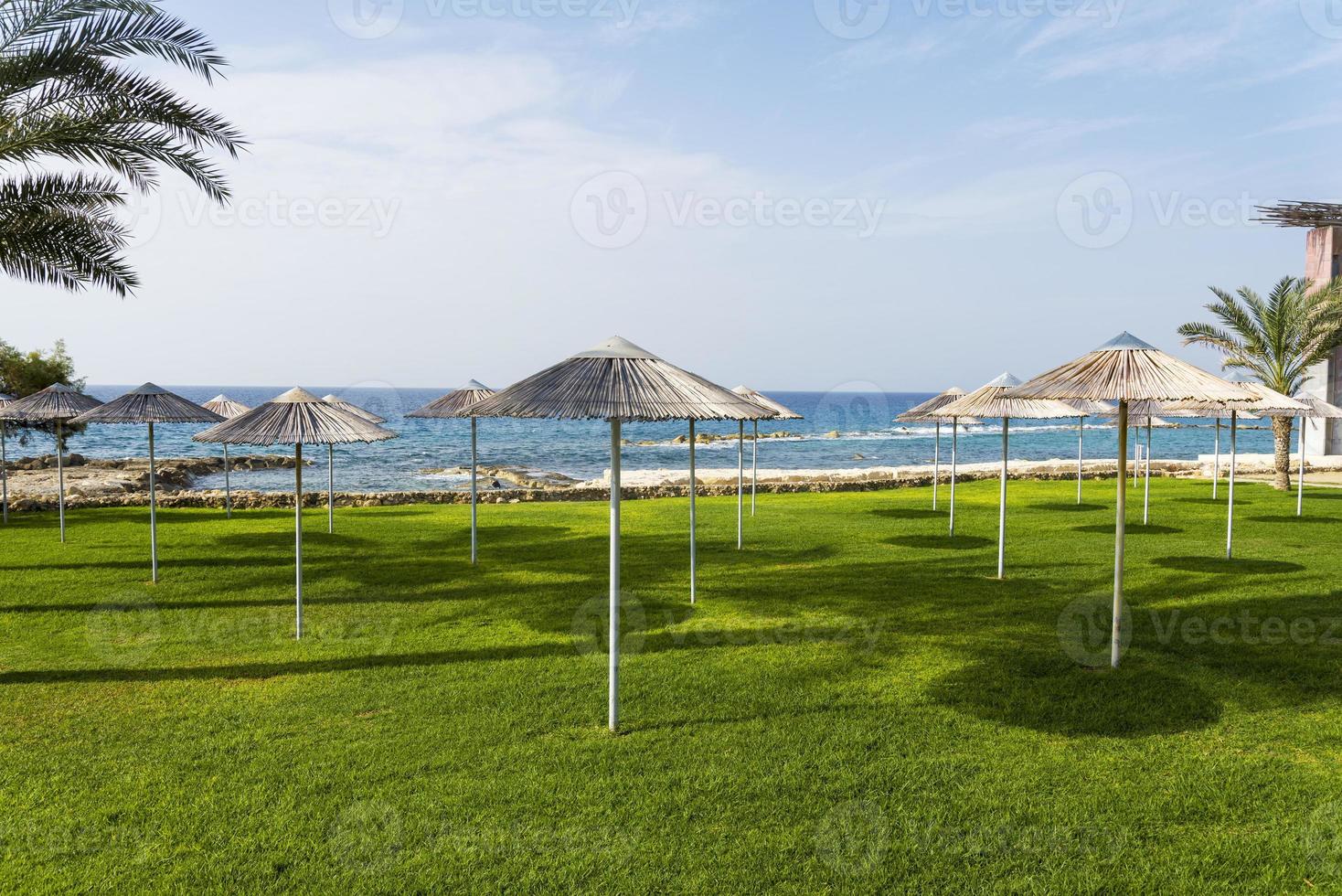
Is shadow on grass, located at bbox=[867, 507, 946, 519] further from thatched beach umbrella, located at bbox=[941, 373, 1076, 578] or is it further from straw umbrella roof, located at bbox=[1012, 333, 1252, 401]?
straw umbrella roof, located at bbox=[1012, 333, 1252, 401]

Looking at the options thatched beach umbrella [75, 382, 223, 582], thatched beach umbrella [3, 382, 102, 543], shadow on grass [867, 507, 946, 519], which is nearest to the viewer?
thatched beach umbrella [75, 382, 223, 582]

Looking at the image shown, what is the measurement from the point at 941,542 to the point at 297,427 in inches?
436

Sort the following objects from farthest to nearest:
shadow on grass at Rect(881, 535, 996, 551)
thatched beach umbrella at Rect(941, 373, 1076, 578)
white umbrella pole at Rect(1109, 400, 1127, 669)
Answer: shadow on grass at Rect(881, 535, 996, 551)
thatched beach umbrella at Rect(941, 373, 1076, 578)
white umbrella pole at Rect(1109, 400, 1127, 669)

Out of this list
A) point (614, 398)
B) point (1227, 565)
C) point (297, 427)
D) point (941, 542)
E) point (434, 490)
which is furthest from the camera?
point (434, 490)

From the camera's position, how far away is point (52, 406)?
14422 millimetres

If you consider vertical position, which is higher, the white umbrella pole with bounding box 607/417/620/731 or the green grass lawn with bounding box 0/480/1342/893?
the white umbrella pole with bounding box 607/417/620/731

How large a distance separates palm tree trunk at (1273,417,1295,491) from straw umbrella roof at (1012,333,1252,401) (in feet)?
62.3

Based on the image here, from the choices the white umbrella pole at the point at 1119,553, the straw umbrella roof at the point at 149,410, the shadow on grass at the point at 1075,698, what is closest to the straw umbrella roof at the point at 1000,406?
the white umbrella pole at the point at 1119,553

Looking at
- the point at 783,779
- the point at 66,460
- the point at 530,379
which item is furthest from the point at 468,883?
the point at 66,460

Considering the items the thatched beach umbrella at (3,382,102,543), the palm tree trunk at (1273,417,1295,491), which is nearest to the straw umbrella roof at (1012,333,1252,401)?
the thatched beach umbrella at (3,382,102,543)

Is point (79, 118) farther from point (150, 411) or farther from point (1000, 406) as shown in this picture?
point (1000, 406)

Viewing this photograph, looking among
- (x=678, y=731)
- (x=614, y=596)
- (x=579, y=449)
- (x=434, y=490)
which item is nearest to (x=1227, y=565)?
(x=678, y=731)

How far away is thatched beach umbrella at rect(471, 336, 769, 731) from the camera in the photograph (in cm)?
586

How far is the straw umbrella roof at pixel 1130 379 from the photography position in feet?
22.1
